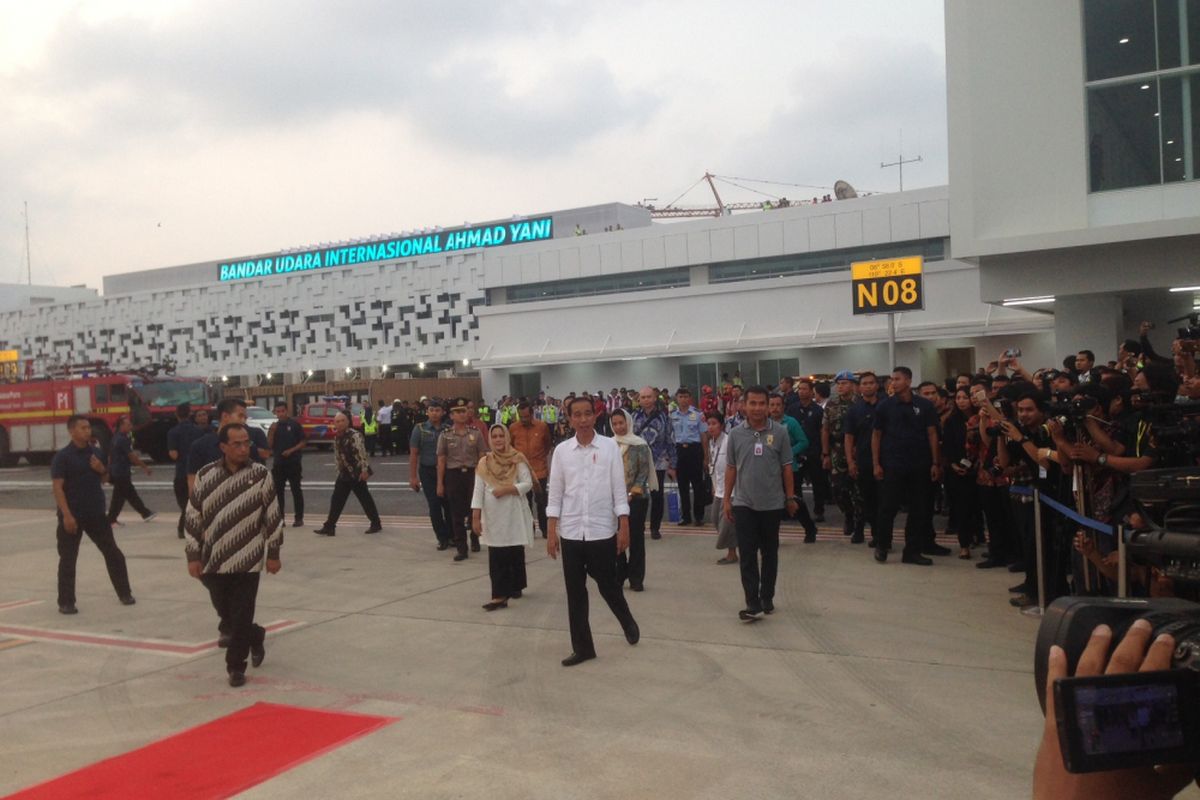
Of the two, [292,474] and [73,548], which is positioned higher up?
[292,474]

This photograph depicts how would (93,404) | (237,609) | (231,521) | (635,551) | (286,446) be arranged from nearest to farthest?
(237,609)
(231,521)
(635,551)
(286,446)
(93,404)

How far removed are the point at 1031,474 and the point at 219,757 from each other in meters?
6.07

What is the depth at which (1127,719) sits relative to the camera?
190 cm

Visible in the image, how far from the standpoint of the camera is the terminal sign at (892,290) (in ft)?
60.2

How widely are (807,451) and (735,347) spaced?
2273 centimetres

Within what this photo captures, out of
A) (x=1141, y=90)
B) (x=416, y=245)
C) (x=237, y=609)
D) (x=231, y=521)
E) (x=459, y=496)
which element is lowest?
(x=237, y=609)

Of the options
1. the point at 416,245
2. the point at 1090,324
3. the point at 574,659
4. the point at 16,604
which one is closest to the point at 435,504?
the point at 16,604

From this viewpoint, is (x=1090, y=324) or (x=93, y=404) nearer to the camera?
(x=1090, y=324)

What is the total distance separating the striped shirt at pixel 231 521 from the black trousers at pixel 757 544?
11.2 feet

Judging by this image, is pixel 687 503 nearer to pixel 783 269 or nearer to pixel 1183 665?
pixel 1183 665

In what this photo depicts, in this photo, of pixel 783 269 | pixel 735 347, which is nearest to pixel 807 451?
pixel 735 347

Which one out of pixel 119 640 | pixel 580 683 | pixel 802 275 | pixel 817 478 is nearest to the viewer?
pixel 580 683

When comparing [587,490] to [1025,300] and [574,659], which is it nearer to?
[574,659]

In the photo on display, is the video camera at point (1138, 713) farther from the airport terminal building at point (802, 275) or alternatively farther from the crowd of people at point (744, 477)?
the airport terminal building at point (802, 275)
